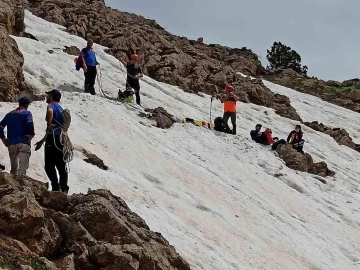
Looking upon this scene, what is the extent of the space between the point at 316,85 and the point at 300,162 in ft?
92.1

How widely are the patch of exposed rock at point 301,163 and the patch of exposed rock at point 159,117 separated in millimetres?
4467

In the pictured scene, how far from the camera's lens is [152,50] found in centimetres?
3544

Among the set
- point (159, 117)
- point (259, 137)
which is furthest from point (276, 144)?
point (159, 117)

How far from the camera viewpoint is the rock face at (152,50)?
32.7 m

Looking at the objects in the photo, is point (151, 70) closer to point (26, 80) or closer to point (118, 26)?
point (118, 26)

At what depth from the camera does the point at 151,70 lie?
32469mm

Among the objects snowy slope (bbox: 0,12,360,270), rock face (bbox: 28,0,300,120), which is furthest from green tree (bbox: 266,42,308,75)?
→ snowy slope (bbox: 0,12,360,270)

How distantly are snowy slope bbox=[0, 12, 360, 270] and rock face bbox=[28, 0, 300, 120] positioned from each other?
18.3 ft

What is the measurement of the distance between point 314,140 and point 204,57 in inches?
520

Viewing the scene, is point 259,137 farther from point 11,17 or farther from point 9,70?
point 11,17

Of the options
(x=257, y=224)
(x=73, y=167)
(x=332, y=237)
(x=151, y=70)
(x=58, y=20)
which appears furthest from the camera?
(x=58, y=20)

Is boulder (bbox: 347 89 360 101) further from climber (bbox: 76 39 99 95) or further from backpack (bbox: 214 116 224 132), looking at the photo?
climber (bbox: 76 39 99 95)

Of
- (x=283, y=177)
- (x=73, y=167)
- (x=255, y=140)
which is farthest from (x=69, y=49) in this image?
(x=73, y=167)

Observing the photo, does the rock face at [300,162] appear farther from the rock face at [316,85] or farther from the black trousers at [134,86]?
the rock face at [316,85]
